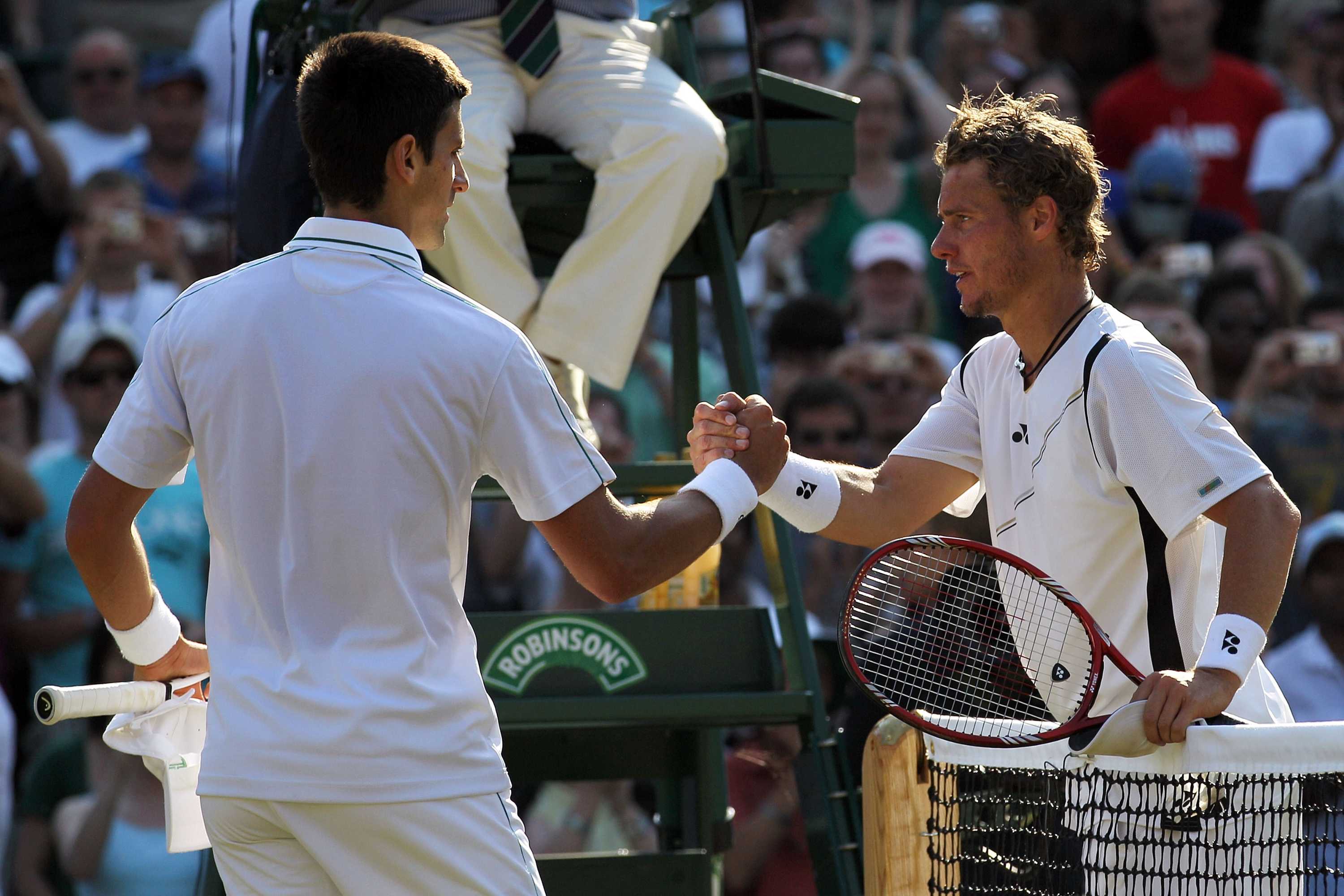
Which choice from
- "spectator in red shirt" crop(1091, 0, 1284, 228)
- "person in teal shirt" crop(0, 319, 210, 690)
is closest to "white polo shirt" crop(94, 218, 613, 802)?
"person in teal shirt" crop(0, 319, 210, 690)

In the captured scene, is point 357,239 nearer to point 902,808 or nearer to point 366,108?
point 366,108

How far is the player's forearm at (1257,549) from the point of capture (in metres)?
2.70

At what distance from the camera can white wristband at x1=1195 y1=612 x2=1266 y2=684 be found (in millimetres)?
2635

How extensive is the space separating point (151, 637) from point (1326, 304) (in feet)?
18.1

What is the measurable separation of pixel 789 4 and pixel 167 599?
17.2 ft

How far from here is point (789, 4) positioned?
9.48 m

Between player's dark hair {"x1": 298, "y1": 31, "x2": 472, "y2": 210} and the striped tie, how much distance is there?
1565mm

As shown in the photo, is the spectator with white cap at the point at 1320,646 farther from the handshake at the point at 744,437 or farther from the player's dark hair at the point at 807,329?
the handshake at the point at 744,437

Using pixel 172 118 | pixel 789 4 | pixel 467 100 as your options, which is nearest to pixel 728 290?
pixel 467 100

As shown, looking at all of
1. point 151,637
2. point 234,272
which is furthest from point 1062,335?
point 151,637

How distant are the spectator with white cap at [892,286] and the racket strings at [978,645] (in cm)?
431

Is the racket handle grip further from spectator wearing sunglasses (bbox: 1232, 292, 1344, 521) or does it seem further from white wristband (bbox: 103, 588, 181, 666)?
spectator wearing sunglasses (bbox: 1232, 292, 1344, 521)

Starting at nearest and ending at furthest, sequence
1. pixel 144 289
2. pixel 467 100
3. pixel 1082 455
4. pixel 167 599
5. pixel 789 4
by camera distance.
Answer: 1. pixel 1082 455
2. pixel 467 100
3. pixel 167 599
4. pixel 144 289
5. pixel 789 4

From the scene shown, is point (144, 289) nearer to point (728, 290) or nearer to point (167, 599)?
point (167, 599)
